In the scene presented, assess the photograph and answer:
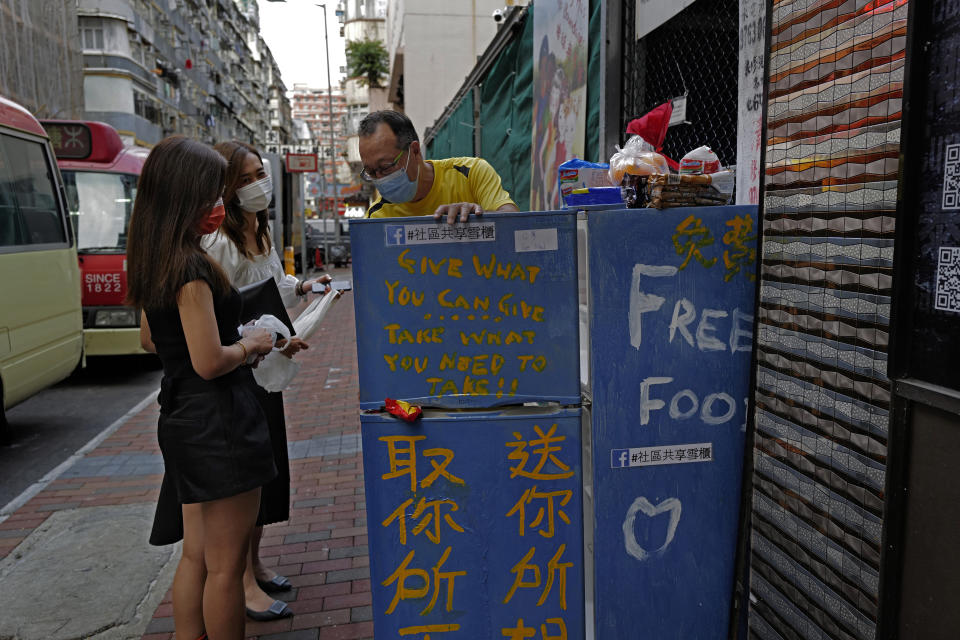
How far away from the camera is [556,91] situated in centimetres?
566

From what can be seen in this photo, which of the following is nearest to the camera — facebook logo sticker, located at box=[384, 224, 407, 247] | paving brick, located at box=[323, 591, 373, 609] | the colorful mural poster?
facebook logo sticker, located at box=[384, 224, 407, 247]

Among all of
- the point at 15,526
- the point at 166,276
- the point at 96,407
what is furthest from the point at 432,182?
the point at 96,407

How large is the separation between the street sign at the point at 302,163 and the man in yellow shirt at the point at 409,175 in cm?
1559

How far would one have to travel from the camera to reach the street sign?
18109 mm

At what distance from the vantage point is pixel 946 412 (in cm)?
157

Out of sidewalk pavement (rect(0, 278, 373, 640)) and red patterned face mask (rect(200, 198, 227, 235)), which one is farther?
sidewalk pavement (rect(0, 278, 373, 640))

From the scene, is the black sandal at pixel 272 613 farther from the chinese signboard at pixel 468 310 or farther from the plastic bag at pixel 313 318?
the chinese signboard at pixel 468 310

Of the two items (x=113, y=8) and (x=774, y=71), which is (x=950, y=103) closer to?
(x=774, y=71)

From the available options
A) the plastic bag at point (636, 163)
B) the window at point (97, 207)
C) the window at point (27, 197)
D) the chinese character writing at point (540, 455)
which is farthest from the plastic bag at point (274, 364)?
the window at point (97, 207)

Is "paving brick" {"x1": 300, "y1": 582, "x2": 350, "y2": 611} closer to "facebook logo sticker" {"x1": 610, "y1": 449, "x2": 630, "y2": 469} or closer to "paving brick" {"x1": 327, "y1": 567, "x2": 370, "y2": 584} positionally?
"paving brick" {"x1": 327, "y1": 567, "x2": 370, "y2": 584}

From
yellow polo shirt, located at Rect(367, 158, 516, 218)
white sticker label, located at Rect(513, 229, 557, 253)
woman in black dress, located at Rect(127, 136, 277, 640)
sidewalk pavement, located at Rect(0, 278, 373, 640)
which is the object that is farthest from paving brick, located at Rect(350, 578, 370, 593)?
white sticker label, located at Rect(513, 229, 557, 253)

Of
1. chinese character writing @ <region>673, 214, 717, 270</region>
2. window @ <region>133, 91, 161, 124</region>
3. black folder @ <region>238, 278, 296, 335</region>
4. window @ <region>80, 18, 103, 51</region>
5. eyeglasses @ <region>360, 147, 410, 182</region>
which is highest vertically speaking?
window @ <region>80, 18, 103, 51</region>

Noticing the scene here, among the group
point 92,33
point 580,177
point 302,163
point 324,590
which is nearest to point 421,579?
point 324,590

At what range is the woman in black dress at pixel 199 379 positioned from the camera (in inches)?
88.9
